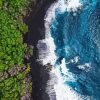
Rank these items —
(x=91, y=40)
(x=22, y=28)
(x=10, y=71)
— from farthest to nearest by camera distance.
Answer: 1. (x=91, y=40)
2. (x=22, y=28)
3. (x=10, y=71)

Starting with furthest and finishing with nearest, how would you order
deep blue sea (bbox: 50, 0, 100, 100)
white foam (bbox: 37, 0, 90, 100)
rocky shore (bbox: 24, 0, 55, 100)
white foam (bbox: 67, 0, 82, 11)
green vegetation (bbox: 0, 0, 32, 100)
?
white foam (bbox: 67, 0, 82, 11) < deep blue sea (bbox: 50, 0, 100, 100) < white foam (bbox: 37, 0, 90, 100) < rocky shore (bbox: 24, 0, 55, 100) < green vegetation (bbox: 0, 0, 32, 100)

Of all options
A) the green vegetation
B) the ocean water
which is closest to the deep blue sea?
the ocean water

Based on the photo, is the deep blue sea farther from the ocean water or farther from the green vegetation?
the green vegetation

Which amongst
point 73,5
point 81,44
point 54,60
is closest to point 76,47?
point 81,44

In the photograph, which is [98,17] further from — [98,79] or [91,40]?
[98,79]

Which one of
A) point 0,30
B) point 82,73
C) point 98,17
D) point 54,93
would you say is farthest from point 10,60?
point 98,17

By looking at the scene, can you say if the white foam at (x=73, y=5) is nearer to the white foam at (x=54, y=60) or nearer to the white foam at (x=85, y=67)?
the white foam at (x=54, y=60)

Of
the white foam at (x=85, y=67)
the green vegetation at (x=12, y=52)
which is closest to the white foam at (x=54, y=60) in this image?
the white foam at (x=85, y=67)

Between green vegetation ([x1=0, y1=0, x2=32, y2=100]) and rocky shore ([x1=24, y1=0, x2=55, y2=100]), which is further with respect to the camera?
rocky shore ([x1=24, y1=0, x2=55, y2=100])
